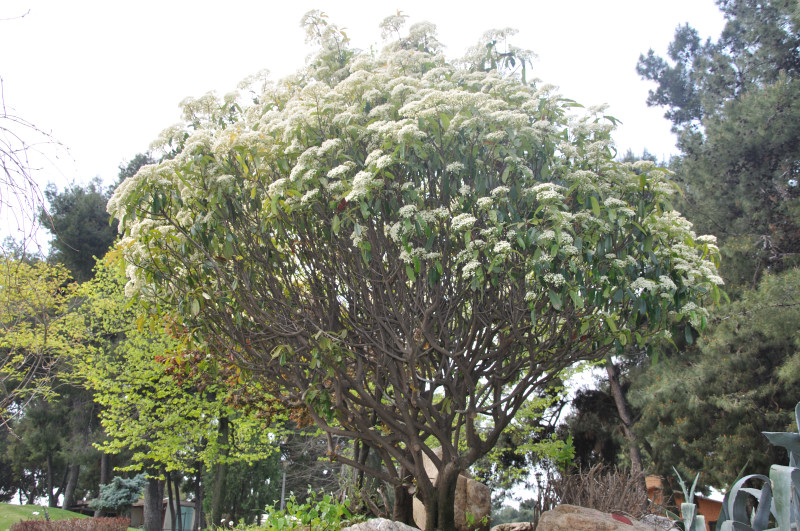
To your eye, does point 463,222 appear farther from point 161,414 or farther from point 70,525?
point 161,414

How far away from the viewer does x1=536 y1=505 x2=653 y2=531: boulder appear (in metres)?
7.11

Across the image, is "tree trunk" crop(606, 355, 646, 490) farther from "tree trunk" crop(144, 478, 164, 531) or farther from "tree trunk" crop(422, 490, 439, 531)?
"tree trunk" crop(144, 478, 164, 531)

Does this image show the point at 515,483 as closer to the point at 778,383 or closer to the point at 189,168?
the point at 778,383

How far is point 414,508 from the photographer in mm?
9734

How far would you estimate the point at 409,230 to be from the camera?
19.2ft

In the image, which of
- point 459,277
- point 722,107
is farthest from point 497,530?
point 722,107

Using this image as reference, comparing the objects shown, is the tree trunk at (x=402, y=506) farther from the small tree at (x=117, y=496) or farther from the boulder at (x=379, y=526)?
the small tree at (x=117, y=496)

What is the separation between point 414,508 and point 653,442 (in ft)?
27.9

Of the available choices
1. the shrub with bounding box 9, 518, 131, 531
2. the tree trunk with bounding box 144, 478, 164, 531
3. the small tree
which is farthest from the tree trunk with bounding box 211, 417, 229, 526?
the shrub with bounding box 9, 518, 131, 531

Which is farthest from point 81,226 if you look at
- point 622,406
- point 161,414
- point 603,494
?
point 603,494

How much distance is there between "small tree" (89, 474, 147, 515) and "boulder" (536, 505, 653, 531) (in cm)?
1766

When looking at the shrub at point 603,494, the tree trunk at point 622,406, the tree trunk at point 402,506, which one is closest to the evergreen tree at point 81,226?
the tree trunk at point 402,506

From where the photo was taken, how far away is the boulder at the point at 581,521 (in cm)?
711

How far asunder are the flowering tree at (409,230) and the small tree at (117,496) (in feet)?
51.7
